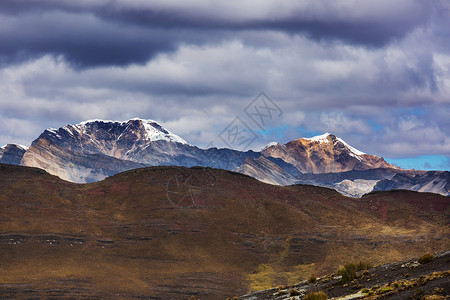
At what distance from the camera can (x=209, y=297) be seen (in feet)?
264

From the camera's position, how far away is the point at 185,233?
112 metres

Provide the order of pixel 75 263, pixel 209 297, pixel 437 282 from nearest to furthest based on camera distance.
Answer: pixel 437 282 < pixel 209 297 < pixel 75 263

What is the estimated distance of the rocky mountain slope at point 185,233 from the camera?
85.3 m

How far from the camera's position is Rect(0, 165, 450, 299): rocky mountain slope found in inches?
3359

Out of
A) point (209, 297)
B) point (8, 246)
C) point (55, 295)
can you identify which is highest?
point (8, 246)

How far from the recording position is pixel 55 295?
73.4m

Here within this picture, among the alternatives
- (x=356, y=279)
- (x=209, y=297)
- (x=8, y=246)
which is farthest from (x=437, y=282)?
(x=8, y=246)

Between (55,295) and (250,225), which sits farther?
(250,225)

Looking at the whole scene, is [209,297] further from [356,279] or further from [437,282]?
[437,282]

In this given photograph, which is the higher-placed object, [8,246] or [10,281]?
[8,246]

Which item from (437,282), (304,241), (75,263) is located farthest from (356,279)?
(304,241)

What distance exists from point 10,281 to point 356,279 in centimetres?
6196

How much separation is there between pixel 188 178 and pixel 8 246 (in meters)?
58.3

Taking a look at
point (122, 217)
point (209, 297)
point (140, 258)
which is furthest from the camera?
point (122, 217)
